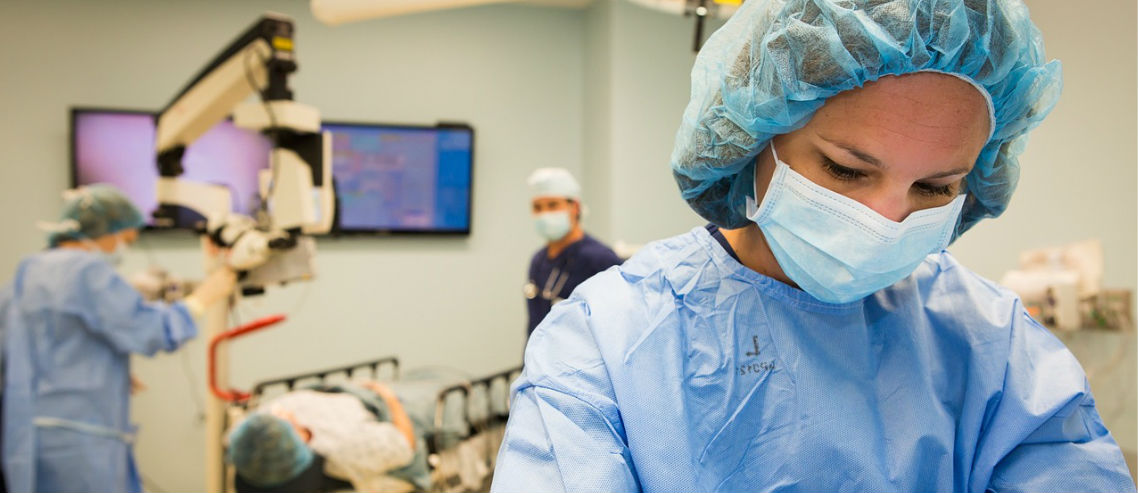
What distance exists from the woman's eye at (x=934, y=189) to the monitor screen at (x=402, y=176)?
3.19m

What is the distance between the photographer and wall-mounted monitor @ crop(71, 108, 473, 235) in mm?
3350

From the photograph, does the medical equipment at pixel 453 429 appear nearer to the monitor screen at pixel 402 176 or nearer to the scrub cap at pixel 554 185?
the scrub cap at pixel 554 185

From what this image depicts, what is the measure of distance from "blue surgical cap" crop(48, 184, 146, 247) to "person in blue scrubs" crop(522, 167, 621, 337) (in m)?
1.55

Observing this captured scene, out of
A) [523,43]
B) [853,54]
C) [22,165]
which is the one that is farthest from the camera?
[523,43]

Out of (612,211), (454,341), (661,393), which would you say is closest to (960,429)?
(661,393)

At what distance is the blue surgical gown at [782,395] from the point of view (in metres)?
0.69

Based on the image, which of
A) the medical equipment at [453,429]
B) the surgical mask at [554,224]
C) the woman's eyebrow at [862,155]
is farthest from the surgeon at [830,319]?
the surgical mask at [554,224]

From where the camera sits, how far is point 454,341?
3.86 meters

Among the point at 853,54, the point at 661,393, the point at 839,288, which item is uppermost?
the point at 853,54

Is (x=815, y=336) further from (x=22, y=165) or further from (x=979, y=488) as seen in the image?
(x=22, y=165)

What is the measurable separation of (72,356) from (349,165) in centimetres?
161

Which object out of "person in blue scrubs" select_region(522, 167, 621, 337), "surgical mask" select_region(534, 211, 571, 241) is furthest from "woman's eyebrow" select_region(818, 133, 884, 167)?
"surgical mask" select_region(534, 211, 571, 241)

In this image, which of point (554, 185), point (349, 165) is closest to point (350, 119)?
point (349, 165)

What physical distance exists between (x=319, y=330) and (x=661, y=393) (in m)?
3.27
